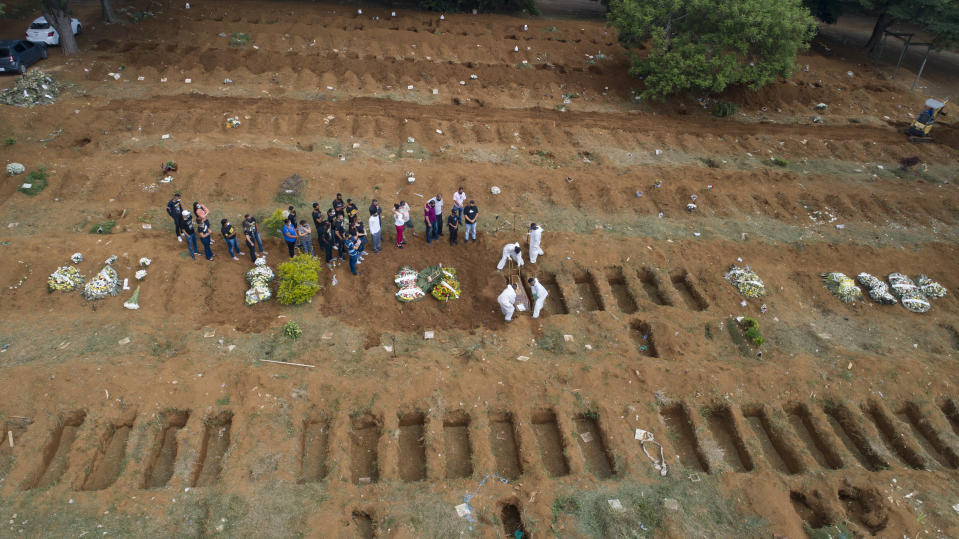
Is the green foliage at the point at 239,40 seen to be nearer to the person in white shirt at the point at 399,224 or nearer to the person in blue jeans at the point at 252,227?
the person in blue jeans at the point at 252,227

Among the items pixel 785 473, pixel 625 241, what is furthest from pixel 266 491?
pixel 625 241

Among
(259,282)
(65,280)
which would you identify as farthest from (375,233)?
(65,280)

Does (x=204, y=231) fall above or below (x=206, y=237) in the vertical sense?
above

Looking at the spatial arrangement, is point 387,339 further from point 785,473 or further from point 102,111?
point 102,111

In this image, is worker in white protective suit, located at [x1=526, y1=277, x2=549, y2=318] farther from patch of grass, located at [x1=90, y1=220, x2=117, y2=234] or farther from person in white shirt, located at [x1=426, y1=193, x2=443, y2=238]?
patch of grass, located at [x1=90, y1=220, x2=117, y2=234]

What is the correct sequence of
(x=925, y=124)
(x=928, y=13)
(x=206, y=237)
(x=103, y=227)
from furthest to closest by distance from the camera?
(x=928, y=13)
(x=925, y=124)
(x=103, y=227)
(x=206, y=237)

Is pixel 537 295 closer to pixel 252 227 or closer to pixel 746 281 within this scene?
pixel 746 281

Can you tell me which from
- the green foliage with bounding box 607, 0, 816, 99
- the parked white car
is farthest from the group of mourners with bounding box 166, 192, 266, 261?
the green foliage with bounding box 607, 0, 816, 99
